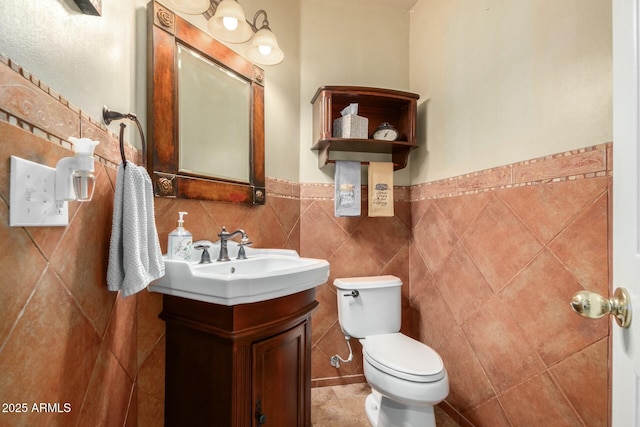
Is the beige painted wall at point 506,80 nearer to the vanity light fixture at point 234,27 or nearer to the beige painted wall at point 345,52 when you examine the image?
the beige painted wall at point 345,52

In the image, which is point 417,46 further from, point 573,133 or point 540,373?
point 540,373

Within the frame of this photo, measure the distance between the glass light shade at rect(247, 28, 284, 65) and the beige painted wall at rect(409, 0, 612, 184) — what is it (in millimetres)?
997

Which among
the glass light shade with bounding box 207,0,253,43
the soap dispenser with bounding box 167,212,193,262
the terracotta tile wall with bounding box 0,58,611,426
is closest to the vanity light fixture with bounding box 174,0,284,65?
the glass light shade with bounding box 207,0,253,43

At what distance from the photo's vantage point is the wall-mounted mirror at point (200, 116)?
1152mm

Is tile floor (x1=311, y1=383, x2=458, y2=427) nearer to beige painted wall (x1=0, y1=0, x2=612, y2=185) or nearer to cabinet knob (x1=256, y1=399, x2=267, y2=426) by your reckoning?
cabinet knob (x1=256, y1=399, x2=267, y2=426)

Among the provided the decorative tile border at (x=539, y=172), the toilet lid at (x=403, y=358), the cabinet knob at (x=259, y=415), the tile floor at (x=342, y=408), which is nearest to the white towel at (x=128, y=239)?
the cabinet knob at (x=259, y=415)

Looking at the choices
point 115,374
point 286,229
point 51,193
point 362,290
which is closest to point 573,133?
point 362,290

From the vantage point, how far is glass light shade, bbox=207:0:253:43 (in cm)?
124

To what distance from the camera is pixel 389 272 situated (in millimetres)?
1957

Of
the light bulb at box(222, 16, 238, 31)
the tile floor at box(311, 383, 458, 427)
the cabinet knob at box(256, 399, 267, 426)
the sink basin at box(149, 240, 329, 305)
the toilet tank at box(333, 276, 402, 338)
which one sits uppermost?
the light bulb at box(222, 16, 238, 31)

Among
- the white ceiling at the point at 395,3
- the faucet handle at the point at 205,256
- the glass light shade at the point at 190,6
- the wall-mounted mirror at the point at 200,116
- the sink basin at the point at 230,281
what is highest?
the white ceiling at the point at 395,3

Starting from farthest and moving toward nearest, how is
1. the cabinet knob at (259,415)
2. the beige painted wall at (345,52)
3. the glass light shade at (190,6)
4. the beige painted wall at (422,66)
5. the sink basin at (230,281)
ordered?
the beige painted wall at (345,52) → the glass light shade at (190,6) → the cabinet knob at (259,415) → the sink basin at (230,281) → the beige painted wall at (422,66)

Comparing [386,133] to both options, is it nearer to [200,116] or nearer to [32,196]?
[200,116]

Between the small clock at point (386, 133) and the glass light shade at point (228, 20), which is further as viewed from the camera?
the small clock at point (386, 133)
